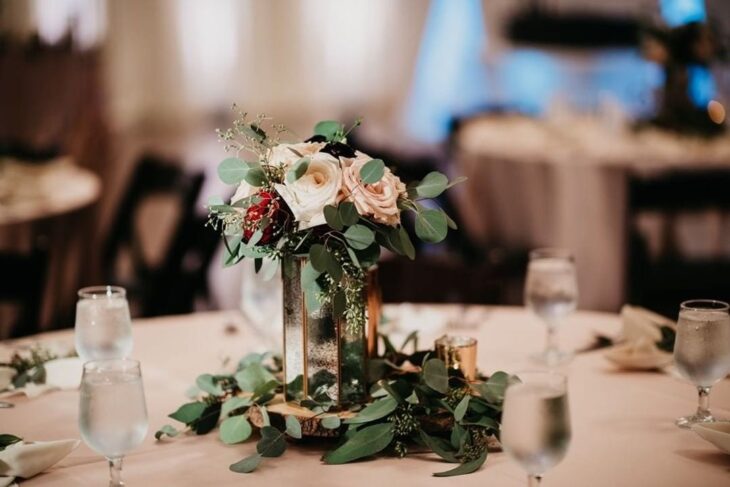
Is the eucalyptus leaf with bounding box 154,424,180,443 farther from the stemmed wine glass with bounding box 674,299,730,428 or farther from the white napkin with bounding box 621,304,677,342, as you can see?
the white napkin with bounding box 621,304,677,342

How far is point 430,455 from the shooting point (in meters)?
1.38

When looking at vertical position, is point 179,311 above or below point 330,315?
below

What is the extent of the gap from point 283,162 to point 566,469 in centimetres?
58

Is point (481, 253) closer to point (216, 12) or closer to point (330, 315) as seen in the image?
point (216, 12)

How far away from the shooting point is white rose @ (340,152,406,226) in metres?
1.36

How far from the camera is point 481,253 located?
571 centimetres

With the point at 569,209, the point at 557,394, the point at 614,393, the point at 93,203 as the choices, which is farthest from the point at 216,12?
the point at 557,394

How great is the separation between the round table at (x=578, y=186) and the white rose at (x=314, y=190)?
328 centimetres

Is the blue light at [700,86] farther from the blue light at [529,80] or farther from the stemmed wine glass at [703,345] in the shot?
the stemmed wine glass at [703,345]

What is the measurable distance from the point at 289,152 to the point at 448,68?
5804 mm

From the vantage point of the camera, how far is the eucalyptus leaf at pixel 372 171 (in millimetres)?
1343

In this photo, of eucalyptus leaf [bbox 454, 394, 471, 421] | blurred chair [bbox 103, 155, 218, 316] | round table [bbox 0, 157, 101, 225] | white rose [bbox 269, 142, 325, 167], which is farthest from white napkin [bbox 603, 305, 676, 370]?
round table [bbox 0, 157, 101, 225]

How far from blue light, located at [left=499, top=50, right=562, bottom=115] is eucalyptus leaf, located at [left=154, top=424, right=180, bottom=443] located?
586 centimetres

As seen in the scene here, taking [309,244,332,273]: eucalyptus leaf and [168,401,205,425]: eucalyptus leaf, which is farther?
[168,401,205,425]: eucalyptus leaf
